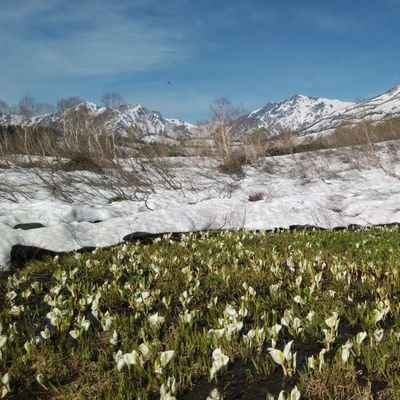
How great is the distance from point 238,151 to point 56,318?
21678 mm

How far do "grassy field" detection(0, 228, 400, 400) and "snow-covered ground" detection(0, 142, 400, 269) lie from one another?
5.36 feet

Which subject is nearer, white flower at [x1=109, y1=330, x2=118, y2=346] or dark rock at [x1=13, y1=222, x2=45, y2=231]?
white flower at [x1=109, y1=330, x2=118, y2=346]

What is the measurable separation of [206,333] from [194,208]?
25.1ft

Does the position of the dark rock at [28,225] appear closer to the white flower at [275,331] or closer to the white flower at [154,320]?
the white flower at [154,320]

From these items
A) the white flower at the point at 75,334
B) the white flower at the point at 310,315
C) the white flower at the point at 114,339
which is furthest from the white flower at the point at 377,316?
the white flower at the point at 75,334

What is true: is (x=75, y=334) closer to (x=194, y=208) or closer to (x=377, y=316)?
(x=377, y=316)

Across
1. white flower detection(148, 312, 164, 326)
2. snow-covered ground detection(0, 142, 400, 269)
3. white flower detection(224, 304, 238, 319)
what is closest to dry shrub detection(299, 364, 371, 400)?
white flower detection(224, 304, 238, 319)

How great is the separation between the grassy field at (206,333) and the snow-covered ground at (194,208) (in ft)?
5.36

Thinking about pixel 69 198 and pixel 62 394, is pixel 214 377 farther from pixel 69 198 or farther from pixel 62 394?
pixel 69 198

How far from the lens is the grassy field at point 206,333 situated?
9.45 feet

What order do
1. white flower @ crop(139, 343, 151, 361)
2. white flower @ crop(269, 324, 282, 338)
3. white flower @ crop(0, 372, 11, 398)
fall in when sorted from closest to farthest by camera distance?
white flower @ crop(0, 372, 11, 398)
white flower @ crop(139, 343, 151, 361)
white flower @ crop(269, 324, 282, 338)

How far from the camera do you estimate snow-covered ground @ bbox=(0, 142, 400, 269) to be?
27.0ft

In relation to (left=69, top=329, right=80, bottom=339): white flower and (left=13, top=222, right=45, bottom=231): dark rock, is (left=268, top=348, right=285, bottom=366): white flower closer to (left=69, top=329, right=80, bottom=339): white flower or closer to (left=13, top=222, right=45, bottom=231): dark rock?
(left=69, top=329, right=80, bottom=339): white flower

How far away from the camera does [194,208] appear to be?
11156 millimetres
